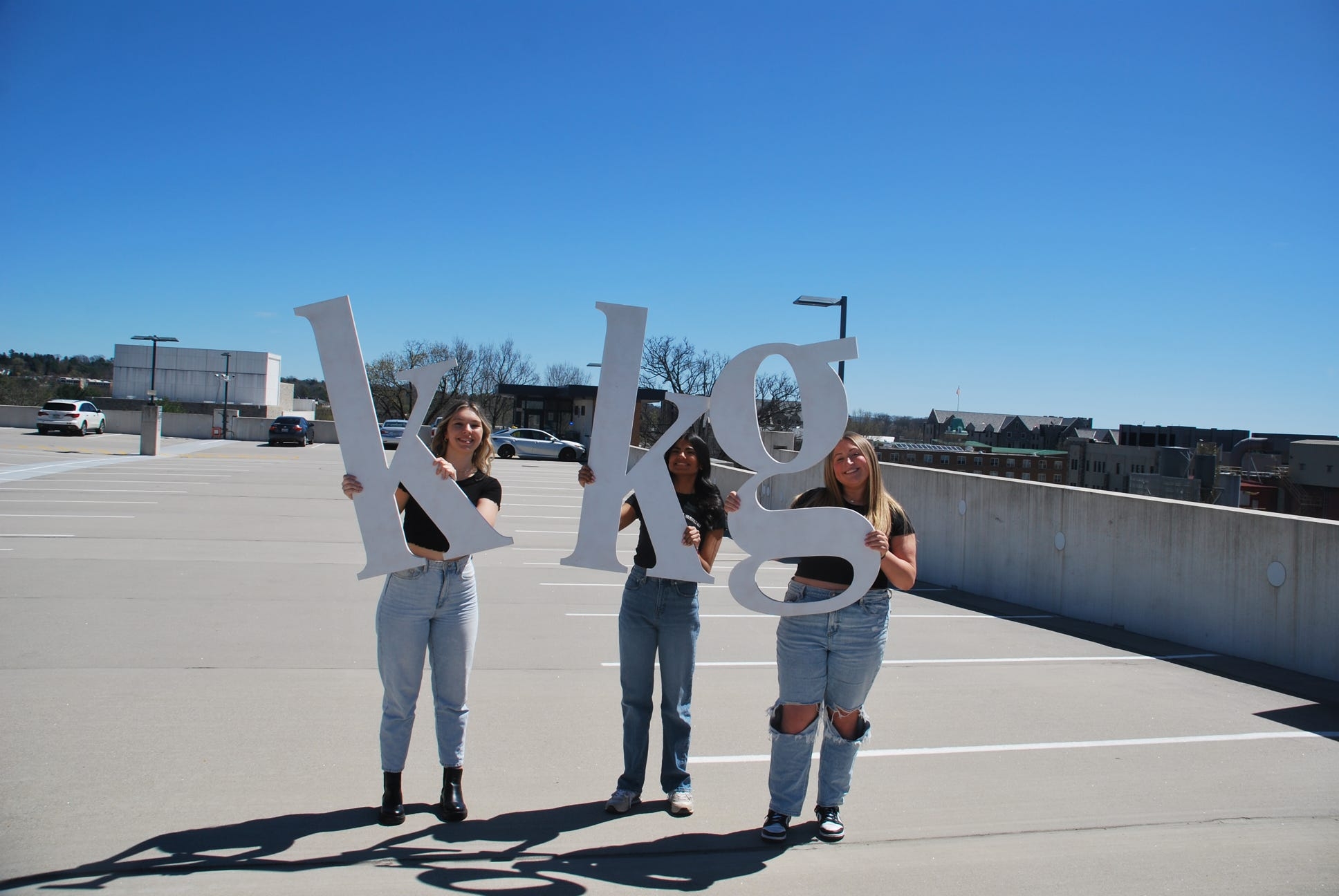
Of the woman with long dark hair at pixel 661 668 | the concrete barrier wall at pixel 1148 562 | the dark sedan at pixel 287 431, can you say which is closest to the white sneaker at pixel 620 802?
the woman with long dark hair at pixel 661 668

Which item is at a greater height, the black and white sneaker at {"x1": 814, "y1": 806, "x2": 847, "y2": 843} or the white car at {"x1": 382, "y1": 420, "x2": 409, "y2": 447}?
the white car at {"x1": 382, "y1": 420, "x2": 409, "y2": 447}

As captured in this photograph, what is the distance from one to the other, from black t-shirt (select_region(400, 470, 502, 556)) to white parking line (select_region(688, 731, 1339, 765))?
1.81m

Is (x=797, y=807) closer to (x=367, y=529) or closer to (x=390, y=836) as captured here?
(x=390, y=836)

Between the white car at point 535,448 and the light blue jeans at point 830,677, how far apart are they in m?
36.0

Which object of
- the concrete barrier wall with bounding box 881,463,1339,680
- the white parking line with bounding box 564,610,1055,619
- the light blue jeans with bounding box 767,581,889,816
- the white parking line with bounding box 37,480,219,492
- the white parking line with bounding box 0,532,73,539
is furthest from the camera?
the white parking line with bounding box 37,480,219,492

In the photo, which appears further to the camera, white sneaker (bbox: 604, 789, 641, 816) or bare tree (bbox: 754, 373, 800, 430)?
bare tree (bbox: 754, 373, 800, 430)

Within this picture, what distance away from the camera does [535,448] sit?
132 ft

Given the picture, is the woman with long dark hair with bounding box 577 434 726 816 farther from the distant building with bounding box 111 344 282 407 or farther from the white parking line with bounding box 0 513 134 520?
the distant building with bounding box 111 344 282 407

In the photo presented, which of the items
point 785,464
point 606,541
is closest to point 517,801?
point 606,541

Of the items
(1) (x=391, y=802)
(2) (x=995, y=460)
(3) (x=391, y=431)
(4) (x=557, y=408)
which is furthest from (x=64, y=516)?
(4) (x=557, y=408)

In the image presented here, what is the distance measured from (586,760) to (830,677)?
4.87 feet

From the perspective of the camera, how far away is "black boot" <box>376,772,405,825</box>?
355 centimetres

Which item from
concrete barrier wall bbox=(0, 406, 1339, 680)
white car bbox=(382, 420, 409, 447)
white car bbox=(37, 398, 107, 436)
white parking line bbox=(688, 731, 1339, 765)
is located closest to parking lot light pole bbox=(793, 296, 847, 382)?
concrete barrier wall bbox=(0, 406, 1339, 680)

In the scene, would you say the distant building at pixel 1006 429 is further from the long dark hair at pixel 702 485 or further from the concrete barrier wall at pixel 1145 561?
the long dark hair at pixel 702 485
